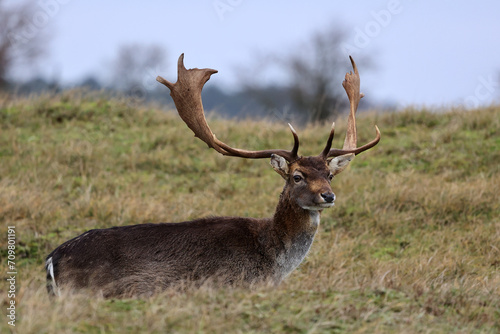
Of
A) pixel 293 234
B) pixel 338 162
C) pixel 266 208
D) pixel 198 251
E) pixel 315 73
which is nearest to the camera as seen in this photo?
pixel 198 251

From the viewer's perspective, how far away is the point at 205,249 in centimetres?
603

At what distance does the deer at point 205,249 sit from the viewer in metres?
5.76

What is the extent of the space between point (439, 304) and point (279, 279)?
150 centimetres

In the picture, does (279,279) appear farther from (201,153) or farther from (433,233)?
(201,153)

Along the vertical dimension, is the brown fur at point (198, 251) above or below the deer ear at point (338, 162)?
below

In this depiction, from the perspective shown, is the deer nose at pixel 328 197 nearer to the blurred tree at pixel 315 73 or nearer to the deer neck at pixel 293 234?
the deer neck at pixel 293 234

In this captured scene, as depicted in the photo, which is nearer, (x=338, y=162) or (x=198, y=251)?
(x=198, y=251)

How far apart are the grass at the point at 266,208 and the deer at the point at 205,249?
0.95ft

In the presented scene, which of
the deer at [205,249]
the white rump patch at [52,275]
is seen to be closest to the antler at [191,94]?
the deer at [205,249]

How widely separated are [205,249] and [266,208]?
4.07m

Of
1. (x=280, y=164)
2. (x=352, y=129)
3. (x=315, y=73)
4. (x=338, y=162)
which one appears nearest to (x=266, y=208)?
(x=352, y=129)

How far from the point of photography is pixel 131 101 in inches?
579

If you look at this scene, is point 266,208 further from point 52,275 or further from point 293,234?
point 52,275

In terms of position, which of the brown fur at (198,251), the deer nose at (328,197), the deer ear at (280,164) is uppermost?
the deer ear at (280,164)
